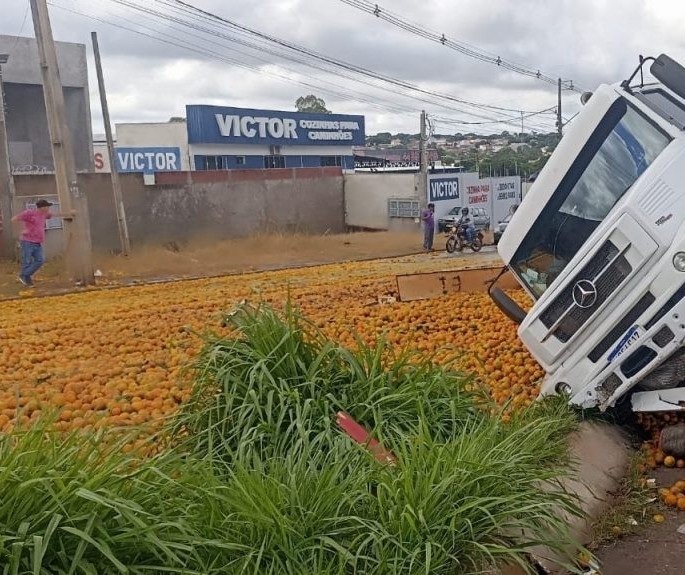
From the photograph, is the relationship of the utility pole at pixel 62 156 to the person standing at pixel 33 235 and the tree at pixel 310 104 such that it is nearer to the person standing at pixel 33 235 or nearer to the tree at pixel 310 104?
the person standing at pixel 33 235

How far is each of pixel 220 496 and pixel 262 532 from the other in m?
0.27

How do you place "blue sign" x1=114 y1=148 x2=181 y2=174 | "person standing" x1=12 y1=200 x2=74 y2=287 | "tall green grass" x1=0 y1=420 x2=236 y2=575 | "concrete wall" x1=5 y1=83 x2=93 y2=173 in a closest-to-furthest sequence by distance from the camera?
"tall green grass" x1=0 y1=420 x2=236 y2=575 < "person standing" x1=12 y1=200 x2=74 y2=287 < "concrete wall" x1=5 y1=83 x2=93 y2=173 < "blue sign" x1=114 y1=148 x2=181 y2=174

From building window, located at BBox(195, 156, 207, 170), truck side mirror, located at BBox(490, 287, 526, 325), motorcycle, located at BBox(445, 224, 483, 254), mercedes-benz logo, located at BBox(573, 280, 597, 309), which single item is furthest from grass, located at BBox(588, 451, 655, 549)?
building window, located at BBox(195, 156, 207, 170)

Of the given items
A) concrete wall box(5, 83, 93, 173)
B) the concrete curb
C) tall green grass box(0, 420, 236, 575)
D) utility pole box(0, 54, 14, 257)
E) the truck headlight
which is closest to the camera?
tall green grass box(0, 420, 236, 575)

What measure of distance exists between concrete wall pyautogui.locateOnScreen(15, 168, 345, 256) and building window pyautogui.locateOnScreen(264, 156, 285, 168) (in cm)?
1411

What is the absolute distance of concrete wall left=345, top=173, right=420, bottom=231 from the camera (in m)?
38.2

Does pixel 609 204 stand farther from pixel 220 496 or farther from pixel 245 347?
pixel 220 496

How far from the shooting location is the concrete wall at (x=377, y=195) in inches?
1502

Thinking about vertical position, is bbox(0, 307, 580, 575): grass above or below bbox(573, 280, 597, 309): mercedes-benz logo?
below

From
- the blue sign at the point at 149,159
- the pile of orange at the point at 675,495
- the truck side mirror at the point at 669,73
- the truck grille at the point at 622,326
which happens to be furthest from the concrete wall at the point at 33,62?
the pile of orange at the point at 675,495

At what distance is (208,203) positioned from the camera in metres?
30.3

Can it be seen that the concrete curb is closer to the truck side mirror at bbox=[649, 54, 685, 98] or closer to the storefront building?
the truck side mirror at bbox=[649, 54, 685, 98]

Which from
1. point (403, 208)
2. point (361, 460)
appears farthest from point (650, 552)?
point (403, 208)

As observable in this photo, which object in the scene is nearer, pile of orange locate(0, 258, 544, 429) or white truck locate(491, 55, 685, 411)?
white truck locate(491, 55, 685, 411)
